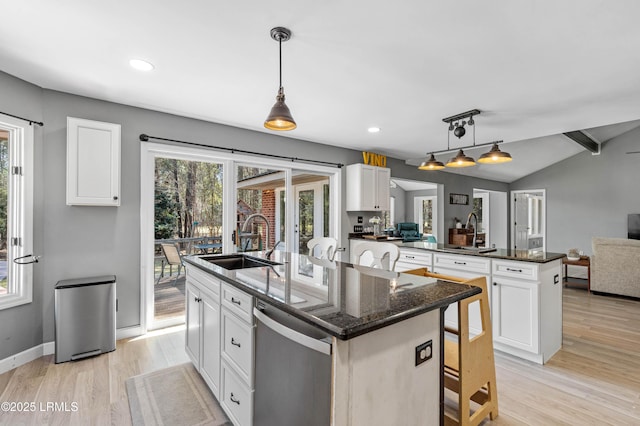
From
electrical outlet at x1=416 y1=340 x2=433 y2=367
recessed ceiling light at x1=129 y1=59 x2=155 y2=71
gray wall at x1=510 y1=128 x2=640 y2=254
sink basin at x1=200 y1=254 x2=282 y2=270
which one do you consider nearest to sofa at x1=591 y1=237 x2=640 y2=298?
gray wall at x1=510 y1=128 x2=640 y2=254

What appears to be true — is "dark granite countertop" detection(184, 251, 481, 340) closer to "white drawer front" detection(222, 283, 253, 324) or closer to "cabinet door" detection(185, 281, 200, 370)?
"white drawer front" detection(222, 283, 253, 324)

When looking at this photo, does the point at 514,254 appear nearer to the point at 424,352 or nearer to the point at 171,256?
the point at 424,352

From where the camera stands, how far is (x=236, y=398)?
1.75 meters

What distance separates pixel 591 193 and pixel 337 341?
30.4ft

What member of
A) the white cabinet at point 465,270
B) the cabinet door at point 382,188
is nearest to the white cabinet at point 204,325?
the white cabinet at point 465,270

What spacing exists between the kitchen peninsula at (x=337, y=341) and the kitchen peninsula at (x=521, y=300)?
1.62 metres

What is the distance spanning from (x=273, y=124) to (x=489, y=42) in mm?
1549

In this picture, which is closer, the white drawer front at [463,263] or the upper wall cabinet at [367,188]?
the white drawer front at [463,263]

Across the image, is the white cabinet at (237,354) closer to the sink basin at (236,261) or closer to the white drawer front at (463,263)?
the sink basin at (236,261)

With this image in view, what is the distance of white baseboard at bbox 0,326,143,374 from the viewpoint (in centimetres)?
255

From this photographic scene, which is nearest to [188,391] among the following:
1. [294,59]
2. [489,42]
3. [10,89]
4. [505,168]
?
[294,59]

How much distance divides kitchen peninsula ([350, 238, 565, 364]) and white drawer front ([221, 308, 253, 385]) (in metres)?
2.26

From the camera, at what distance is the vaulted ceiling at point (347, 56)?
70.1 inches

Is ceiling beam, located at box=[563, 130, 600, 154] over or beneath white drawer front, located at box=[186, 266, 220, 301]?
over
